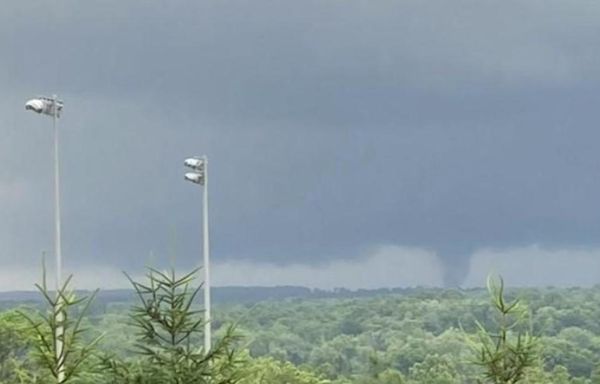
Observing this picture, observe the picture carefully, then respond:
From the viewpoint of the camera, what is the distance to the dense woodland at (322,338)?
12977 mm

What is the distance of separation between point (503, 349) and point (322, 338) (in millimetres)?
70242

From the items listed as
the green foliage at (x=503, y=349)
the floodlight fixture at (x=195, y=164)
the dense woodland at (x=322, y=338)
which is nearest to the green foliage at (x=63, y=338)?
the dense woodland at (x=322, y=338)

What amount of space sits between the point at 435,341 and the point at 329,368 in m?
6.18

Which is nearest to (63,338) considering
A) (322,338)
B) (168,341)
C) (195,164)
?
(168,341)

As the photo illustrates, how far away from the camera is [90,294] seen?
1327 centimetres

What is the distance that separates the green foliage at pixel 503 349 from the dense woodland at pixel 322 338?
0.04ft

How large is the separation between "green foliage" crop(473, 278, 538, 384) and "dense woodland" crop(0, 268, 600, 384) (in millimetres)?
13

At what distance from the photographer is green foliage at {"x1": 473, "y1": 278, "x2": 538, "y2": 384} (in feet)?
44.5

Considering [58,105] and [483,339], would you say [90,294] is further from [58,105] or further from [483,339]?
[58,105]

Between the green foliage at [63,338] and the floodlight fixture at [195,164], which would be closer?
the green foliage at [63,338]

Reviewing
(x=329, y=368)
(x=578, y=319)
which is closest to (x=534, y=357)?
(x=578, y=319)

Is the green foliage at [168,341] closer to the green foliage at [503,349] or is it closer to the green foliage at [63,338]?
the green foliage at [63,338]

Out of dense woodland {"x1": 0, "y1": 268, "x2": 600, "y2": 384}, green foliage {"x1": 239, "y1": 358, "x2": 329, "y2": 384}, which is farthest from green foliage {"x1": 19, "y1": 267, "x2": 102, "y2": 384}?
green foliage {"x1": 239, "y1": 358, "x2": 329, "y2": 384}

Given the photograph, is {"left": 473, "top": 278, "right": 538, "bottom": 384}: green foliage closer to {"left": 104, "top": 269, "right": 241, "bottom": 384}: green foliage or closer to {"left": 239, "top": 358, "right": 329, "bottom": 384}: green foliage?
{"left": 104, "top": 269, "right": 241, "bottom": 384}: green foliage
